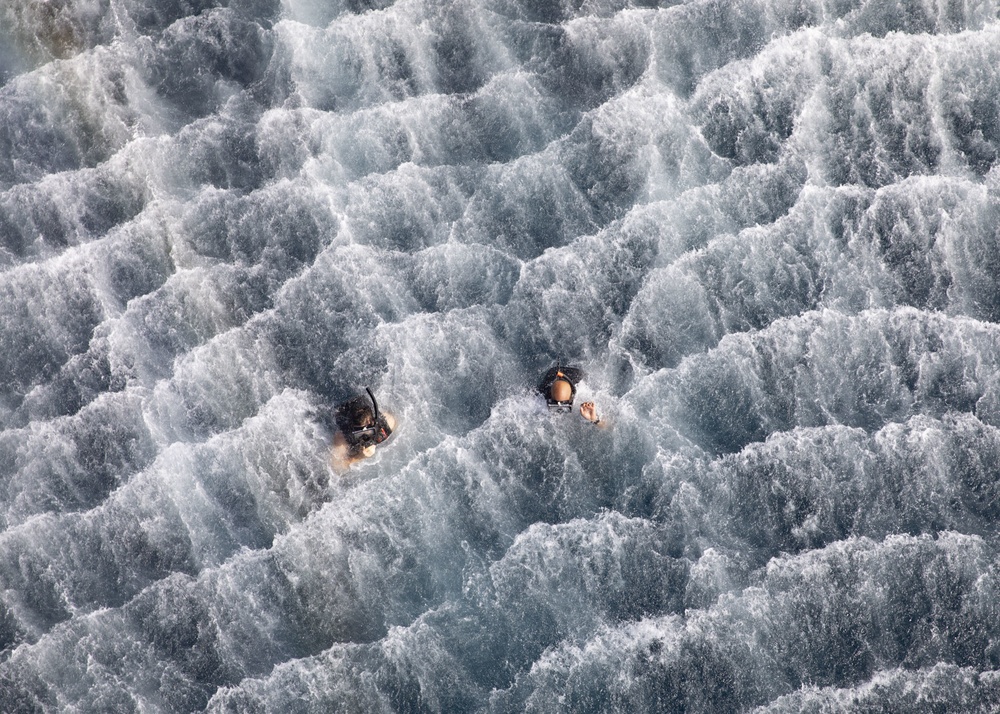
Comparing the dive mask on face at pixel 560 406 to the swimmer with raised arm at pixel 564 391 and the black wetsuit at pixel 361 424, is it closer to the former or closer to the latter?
the swimmer with raised arm at pixel 564 391

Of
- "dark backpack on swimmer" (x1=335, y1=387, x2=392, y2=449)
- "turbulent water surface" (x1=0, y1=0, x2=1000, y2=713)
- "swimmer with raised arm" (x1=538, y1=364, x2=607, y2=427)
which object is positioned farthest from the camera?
"dark backpack on swimmer" (x1=335, y1=387, x2=392, y2=449)

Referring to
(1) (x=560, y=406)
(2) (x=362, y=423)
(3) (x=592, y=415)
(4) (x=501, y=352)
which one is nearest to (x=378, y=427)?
(2) (x=362, y=423)

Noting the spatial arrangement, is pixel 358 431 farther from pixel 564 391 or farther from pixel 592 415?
pixel 592 415

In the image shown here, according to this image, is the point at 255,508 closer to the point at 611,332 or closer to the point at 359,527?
the point at 359,527

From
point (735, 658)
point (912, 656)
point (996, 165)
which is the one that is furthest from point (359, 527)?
point (996, 165)

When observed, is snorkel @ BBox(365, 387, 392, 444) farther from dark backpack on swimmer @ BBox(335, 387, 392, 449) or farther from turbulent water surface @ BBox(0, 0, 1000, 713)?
turbulent water surface @ BBox(0, 0, 1000, 713)

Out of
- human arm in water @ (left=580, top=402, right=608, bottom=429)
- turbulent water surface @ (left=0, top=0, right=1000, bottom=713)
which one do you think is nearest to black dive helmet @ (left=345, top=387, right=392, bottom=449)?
turbulent water surface @ (left=0, top=0, right=1000, bottom=713)

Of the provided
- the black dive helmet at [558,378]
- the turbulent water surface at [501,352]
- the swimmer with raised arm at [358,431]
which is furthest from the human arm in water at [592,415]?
the swimmer with raised arm at [358,431]
